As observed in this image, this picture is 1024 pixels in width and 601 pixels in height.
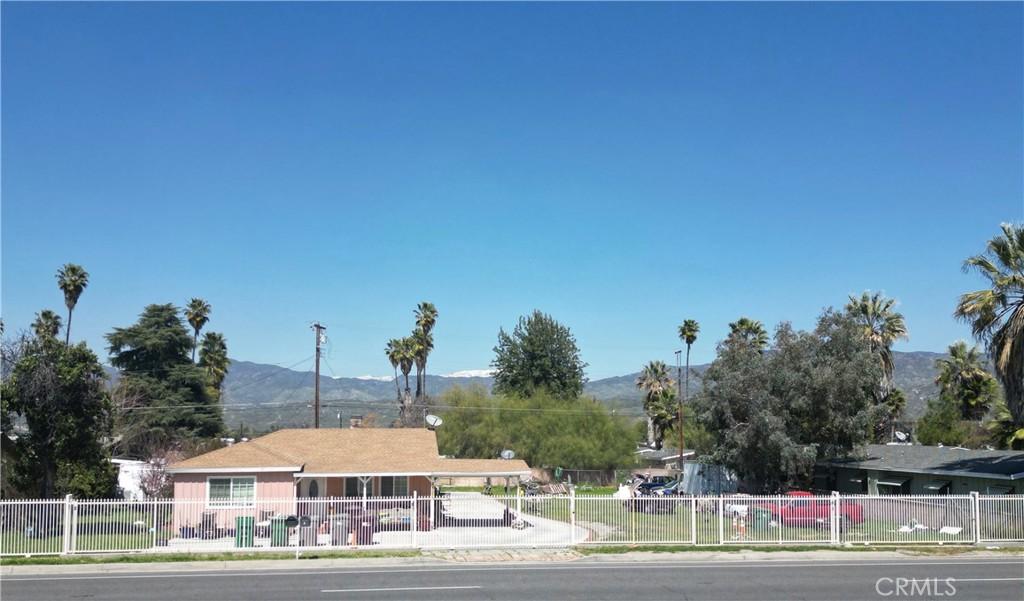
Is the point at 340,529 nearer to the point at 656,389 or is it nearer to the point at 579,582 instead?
the point at 579,582

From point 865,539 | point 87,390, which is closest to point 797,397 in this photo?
point 865,539

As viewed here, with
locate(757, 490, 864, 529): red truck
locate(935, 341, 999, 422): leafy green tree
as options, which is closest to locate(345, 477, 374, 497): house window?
locate(757, 490, 864, 529): red truck

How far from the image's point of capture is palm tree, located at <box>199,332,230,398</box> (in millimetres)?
87000

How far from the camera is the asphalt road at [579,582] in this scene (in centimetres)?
1944

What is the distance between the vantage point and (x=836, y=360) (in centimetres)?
4616

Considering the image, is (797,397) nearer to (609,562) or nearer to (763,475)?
(763,475)

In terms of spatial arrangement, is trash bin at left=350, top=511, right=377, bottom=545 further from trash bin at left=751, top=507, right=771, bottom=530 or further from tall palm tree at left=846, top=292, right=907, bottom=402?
tall palm tree at left=846, top=292, right=907, bottom=402

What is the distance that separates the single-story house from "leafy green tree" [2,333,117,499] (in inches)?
195

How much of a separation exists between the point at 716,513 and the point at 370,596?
13.0 meters

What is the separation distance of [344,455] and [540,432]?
3638cm

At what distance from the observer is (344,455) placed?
3962cm

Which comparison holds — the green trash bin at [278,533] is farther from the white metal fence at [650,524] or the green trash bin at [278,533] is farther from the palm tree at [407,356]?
the palm tree at [407,356]

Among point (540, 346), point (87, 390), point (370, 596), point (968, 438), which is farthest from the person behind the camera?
point (540, 346)

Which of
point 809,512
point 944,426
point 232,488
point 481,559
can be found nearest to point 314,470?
point 232,488
